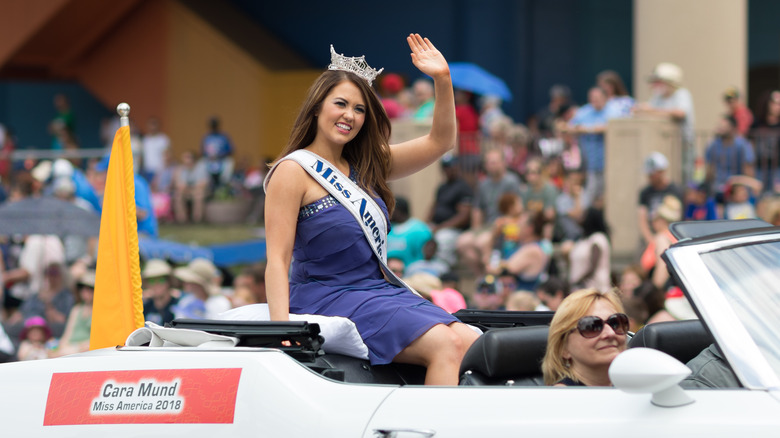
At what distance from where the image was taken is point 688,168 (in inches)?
492

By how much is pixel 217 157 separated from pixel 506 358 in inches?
612

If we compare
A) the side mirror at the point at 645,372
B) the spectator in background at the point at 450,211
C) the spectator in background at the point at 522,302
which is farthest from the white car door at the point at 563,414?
the spectator in background at the point at 450,211

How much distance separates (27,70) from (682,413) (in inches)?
889

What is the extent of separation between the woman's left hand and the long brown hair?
225 mm

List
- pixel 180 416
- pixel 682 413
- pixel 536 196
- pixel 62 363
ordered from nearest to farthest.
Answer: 1. pixel 682 413
2. pixel 180 416
3. pixel 62 363
4. pixel 536 196

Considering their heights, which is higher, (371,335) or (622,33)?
(622,33)

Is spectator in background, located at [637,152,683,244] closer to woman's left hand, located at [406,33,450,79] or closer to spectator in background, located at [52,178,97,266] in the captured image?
spectator in background, located at [52,178,97,266]

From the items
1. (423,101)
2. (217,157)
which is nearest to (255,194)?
(217,157)

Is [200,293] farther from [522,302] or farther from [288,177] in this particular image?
[288,177]

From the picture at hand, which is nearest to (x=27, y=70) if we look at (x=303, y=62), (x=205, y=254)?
(x=303, y=62)

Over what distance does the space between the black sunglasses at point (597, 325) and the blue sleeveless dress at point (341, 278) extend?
2.15 feet

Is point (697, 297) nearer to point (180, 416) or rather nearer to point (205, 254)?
point (180, 416)

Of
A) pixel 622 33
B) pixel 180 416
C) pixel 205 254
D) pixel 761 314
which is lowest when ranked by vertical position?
pixel 205 254

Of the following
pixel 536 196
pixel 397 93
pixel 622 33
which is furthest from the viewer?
pixel 622 33
